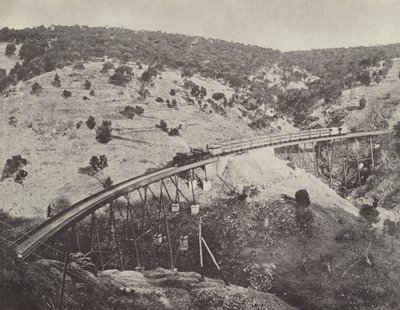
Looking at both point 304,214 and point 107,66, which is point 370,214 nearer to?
point 304,214

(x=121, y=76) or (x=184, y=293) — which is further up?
(x=121, y=76)

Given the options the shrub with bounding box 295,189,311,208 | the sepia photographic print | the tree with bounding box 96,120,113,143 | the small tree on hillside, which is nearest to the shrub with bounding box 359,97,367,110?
the sepia photographic print

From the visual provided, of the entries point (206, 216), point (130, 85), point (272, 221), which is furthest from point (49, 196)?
point (130, 85)

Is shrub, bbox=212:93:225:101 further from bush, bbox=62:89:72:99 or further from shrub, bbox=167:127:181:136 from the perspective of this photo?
bush, bbox=62:89:72:99

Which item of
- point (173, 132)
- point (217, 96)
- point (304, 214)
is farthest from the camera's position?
point (217, 96)

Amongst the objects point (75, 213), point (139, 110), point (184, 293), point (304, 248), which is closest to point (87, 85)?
point (139, 110)

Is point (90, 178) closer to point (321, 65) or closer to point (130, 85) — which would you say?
point (130, 85)

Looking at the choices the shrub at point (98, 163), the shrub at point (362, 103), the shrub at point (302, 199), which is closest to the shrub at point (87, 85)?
the shrub at point (98, 163)
